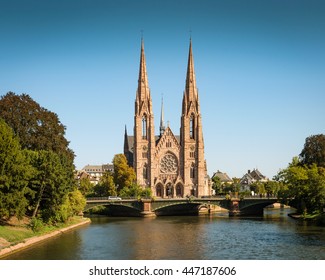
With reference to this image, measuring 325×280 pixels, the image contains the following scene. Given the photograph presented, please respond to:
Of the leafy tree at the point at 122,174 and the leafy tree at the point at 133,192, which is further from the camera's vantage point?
the leafy tree at the point at 122,174

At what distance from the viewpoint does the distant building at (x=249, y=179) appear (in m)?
140

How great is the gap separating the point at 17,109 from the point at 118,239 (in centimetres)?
1634

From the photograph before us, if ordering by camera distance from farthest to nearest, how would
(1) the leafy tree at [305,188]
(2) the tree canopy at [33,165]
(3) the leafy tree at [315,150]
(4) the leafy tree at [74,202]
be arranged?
(3) the leafy tree at [315,150] < (1) the leafy tree at [305,188] < (4) the leafy tree at [74,202] < (2) the tree canopy at [33,165]

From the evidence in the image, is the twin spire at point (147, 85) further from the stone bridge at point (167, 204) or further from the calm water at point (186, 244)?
the calm water at point (186, 244)

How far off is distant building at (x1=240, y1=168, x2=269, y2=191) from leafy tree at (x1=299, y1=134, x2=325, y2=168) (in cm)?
5944

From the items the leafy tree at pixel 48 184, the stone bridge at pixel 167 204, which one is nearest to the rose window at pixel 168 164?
the stone bridge at pixel 167 204

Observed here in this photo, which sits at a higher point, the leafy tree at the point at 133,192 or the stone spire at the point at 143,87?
the stone spire at the point at 143,87

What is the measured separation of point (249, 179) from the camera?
14438cm

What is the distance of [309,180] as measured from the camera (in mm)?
57500

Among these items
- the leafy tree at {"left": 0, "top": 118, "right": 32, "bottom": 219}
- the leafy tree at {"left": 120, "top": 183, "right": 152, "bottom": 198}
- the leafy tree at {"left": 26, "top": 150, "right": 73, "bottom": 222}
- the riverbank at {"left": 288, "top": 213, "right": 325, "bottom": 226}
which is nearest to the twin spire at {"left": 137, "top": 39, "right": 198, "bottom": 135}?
the leafy tree at {"left": 120, "top": 183, "right": 152, "bottom": 198}

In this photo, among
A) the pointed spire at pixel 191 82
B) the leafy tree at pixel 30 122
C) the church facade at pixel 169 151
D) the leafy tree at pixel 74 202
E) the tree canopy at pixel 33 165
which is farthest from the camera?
the pointed spire at pixel 191 82
